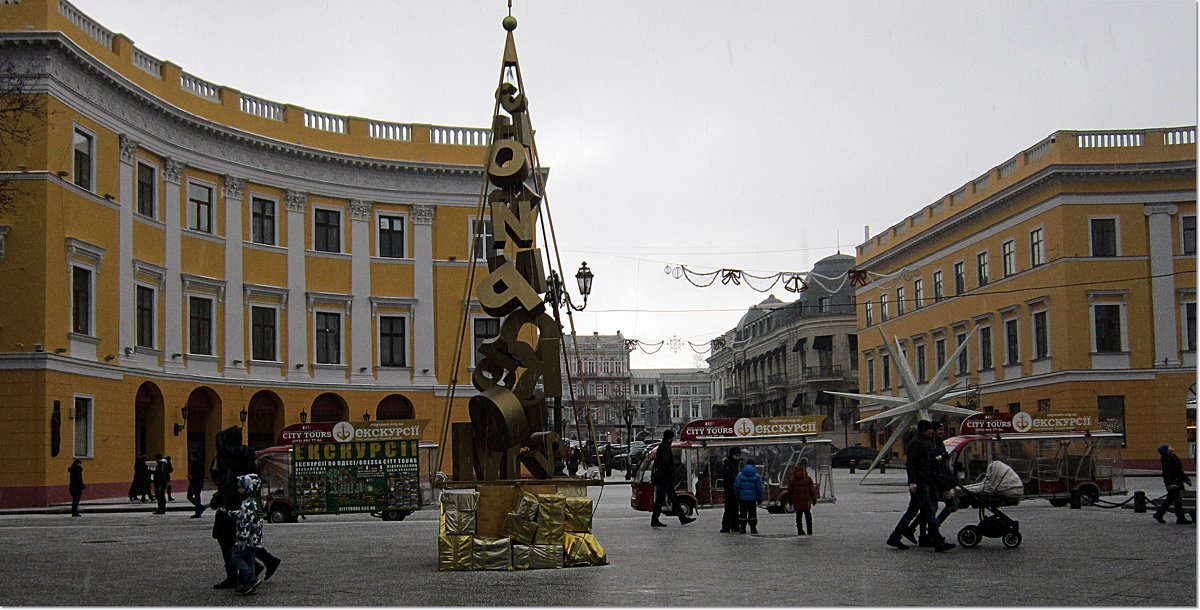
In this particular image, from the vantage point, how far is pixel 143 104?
1586 inches

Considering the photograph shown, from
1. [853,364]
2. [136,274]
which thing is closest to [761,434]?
[136,274]

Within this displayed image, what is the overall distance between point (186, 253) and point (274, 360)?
17.5 ft

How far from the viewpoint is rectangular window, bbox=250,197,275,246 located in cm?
4616

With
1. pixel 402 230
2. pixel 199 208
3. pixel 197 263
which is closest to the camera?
pixel 197 263

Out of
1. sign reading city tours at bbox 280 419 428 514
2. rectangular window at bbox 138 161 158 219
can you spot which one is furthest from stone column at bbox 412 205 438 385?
sign reading city tours at bbox 280 419 428 514

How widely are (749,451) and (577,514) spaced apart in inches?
577

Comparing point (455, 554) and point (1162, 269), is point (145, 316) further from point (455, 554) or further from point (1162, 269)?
point (1162, 269)

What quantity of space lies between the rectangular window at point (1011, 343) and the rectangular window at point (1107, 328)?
171 inches

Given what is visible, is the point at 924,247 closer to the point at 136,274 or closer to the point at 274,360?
the point at 274,360

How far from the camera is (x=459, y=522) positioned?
15070 mm

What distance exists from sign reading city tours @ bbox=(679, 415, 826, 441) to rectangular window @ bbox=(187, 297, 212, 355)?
2049cm

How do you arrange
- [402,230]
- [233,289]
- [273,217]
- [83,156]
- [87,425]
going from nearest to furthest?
[87,425]
[83,156]
[233,289]
[273,217]
[402,230]

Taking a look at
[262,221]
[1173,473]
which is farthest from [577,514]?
[262,221]

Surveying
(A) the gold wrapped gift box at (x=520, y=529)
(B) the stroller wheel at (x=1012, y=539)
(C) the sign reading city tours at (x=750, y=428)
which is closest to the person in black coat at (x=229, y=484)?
(A) the gold wrapped gift box at (x=520, y=529)
